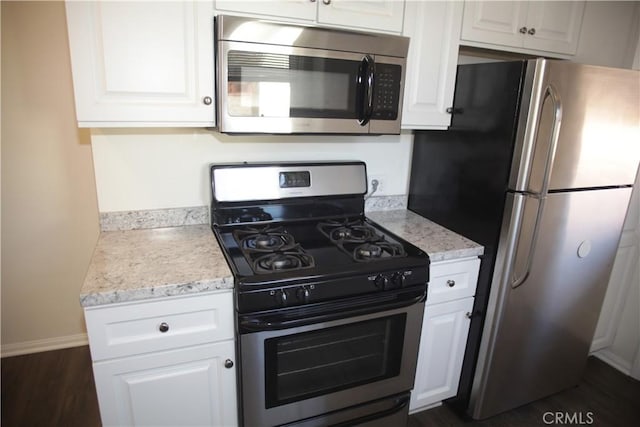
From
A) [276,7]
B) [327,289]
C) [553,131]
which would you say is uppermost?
[276,7]

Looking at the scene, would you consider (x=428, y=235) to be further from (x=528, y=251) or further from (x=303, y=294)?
(x=303, y=294)

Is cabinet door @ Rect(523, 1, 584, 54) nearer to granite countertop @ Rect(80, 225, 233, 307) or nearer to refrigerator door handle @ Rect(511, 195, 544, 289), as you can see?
refrigerator door handle @ Rect(511, 195, 544, 289)

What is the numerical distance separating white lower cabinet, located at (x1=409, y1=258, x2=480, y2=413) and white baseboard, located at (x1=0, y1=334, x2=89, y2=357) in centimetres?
195

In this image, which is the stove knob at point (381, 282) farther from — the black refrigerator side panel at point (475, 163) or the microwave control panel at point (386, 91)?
the microwave control panel at point (386, 91)

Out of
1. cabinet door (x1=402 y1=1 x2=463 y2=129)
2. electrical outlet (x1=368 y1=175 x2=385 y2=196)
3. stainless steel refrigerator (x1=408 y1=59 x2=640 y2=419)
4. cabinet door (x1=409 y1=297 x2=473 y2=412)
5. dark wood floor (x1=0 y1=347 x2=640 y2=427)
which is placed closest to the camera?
stainless steel refrigerator (x1=408 y1=59 x2=640 y2=419)

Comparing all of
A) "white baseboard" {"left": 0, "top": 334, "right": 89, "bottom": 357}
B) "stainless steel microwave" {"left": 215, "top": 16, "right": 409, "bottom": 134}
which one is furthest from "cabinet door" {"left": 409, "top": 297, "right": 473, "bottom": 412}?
"white baseboard" {"left": 0, "top": 334, "right": 89, "bottom": 357}

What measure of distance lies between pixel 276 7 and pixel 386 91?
0.53m

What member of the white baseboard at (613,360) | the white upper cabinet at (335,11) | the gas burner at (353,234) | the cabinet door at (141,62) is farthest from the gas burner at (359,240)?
the white baseboard at (613,360)

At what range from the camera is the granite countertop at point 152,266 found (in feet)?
4.09

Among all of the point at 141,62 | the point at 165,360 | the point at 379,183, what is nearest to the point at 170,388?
the point at 165,360

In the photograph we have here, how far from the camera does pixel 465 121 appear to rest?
5.91 feet

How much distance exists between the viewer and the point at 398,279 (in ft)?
5.00

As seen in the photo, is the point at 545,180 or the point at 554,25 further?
the point at 554,25

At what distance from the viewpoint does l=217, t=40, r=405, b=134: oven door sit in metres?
1.44
